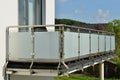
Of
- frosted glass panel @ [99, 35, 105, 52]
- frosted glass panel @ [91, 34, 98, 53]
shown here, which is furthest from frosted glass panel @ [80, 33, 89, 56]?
frosted glass panel @ [99, 35, 105, 52]

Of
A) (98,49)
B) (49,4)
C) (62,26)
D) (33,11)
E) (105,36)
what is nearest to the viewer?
(62,26)

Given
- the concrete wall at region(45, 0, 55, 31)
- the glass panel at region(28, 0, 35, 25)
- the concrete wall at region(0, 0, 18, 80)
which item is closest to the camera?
the concrete wall at region(0, 0, 18, 80)

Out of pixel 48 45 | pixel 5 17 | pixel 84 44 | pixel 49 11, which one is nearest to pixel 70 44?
pixel 48 45

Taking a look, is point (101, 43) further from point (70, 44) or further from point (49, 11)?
point (70, 44)

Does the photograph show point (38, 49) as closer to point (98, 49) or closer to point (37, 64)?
point (37, 64)

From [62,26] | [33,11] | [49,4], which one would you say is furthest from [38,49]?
[49,4]

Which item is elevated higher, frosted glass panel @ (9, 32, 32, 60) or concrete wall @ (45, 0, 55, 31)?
concrete wall @ (45, 0, 55, 31)

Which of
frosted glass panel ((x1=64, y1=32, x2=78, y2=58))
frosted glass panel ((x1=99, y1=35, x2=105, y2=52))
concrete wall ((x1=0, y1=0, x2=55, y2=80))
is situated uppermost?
concrete wall ((x1=0, y1=0, x2=55, y2=80))

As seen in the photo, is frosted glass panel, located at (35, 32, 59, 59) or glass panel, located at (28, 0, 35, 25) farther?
glass panel, located at (28, 0, 35, 25)

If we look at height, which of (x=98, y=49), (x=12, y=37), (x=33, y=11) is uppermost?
(x=33, y=11)

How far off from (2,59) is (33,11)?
10.2ft

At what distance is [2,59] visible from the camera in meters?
8.79

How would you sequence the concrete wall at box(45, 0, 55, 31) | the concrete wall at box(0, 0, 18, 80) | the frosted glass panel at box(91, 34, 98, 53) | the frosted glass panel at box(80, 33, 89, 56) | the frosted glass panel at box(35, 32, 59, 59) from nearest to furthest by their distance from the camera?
the frosted glass panel at box(35, 32, 59, 59)
the concrete wall at box(0, 0, 18, 80)
the frosted glass panel at box(80, 33, 89, 56)
the concrete wall at box(45, 0, 55, 31)
the frosted glass panel at box(91, 34, 98, 53)

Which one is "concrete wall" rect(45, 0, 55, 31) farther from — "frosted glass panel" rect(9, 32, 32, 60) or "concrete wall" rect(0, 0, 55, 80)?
"frosted glass panel" rect(9, 32, 32, 60)
